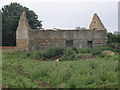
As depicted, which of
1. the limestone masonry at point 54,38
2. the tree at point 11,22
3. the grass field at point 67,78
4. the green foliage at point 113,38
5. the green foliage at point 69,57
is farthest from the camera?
the tree at point 11,22

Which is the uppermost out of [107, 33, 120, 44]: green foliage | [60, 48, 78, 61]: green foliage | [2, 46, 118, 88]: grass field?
[107, 33, 120, 44]: green foliage

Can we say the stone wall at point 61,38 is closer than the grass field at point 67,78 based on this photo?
No

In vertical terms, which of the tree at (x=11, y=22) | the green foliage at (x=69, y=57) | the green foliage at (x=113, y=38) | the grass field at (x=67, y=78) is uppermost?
the tree at (x=11, y=22)

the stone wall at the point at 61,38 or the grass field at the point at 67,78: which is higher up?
the stone wall at the point at 61,38

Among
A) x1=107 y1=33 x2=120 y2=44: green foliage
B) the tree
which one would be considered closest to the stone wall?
x1=107 y1=33 x2=120 y2=44: green foliage

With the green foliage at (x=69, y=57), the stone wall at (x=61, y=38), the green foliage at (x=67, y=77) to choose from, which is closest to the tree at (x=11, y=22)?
the stone wall at (x=61, y=38)

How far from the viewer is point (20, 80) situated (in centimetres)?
1362

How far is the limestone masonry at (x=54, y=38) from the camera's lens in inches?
1185

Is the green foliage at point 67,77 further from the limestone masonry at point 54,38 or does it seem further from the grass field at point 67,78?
the limestone masonry at point 54,38

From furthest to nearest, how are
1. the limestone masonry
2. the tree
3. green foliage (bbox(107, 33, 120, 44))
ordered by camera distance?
the tree → green foliage (bbox(107, 33, 120, 44)) → the limestone masonry

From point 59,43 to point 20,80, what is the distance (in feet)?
57.1

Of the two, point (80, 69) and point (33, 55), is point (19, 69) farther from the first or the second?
point (33, 55)

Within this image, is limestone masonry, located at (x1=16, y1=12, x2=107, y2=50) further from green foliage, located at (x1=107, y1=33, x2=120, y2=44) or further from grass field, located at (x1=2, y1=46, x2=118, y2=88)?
grass field, located at (x1=2, y1=46, x2=118, y2=88)

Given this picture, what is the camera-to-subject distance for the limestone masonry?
98.7ft
